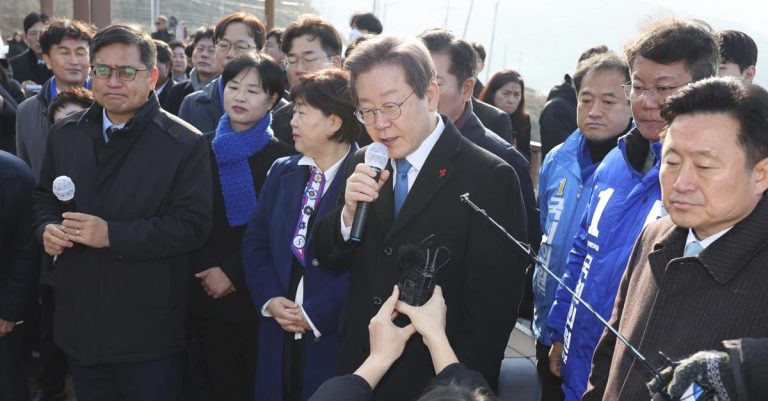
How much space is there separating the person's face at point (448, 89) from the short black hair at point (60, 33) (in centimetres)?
254

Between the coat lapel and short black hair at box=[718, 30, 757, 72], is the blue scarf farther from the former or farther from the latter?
short black hair at box=[718, 30, 757, 72]

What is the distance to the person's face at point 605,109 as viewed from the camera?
128 inches

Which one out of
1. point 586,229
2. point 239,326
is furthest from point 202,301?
point 586,229

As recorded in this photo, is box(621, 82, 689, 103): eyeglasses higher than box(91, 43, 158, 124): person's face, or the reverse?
box(621, 82, 689, 103): eyeglasses

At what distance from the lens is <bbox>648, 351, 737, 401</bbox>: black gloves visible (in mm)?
1420

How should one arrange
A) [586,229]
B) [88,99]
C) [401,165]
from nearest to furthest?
[401,165] < [586,229] < [88,99]

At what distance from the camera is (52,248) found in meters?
3.11

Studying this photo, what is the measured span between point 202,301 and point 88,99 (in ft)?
4.80

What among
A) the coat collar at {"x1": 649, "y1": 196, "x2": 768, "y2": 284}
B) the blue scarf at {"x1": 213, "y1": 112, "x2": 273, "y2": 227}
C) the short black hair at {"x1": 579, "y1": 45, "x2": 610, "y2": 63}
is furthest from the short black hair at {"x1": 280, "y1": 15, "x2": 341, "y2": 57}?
the coat collar at {"x1": 649, "y1": 196, "x2": 768, "y2": 284}

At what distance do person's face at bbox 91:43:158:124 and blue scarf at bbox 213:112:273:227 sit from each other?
0.52 meters

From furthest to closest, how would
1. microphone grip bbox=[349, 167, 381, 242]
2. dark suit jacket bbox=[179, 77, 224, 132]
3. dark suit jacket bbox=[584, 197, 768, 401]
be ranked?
1. dark suit jacket bbox=[179, 77, 224, 132]
2. microphone grip bbox=[349, 167, 381, 242]
3. dark suit jacket bbox=[584, 197, 768, 401]

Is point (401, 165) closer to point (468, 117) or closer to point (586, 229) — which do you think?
point (586, 229)

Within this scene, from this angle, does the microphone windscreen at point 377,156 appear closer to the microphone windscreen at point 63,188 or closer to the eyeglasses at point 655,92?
the eyeglasses at point 655,92

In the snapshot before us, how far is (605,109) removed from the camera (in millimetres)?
3268
